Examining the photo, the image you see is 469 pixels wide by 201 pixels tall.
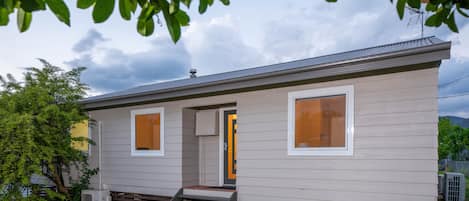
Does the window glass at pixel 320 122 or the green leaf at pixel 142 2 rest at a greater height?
the green leaf at pixel 142 2

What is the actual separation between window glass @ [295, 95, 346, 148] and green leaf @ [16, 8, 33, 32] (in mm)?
4286

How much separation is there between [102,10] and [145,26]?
0.75ft

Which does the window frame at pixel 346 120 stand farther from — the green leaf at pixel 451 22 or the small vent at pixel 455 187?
the green leaf at pixel 451 22

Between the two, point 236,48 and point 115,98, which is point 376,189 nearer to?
point 115,98

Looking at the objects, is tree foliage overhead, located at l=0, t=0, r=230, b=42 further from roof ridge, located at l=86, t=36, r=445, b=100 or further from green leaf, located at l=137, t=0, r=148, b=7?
roof ridge, located at l=86, t=36, r=445, b=100

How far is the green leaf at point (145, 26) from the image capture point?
1.11 meters

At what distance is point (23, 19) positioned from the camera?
0.96 meters

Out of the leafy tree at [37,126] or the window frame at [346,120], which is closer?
the window frame at [346,120]

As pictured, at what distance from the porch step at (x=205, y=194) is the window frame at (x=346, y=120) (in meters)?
1.30

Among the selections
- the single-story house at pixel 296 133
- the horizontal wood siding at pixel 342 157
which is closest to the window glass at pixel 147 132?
the single-story house at pixel 296 133

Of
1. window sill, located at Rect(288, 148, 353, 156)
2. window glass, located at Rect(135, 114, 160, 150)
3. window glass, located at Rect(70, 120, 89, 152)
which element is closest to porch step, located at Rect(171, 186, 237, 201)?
→ window glass, located at Rect(135, 114, 160, 150)

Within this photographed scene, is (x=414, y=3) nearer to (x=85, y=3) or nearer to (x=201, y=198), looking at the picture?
(x=85, y=3)

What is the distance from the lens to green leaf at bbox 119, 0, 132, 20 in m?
1.00

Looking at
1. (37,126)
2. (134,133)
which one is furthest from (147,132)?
(37,126)
